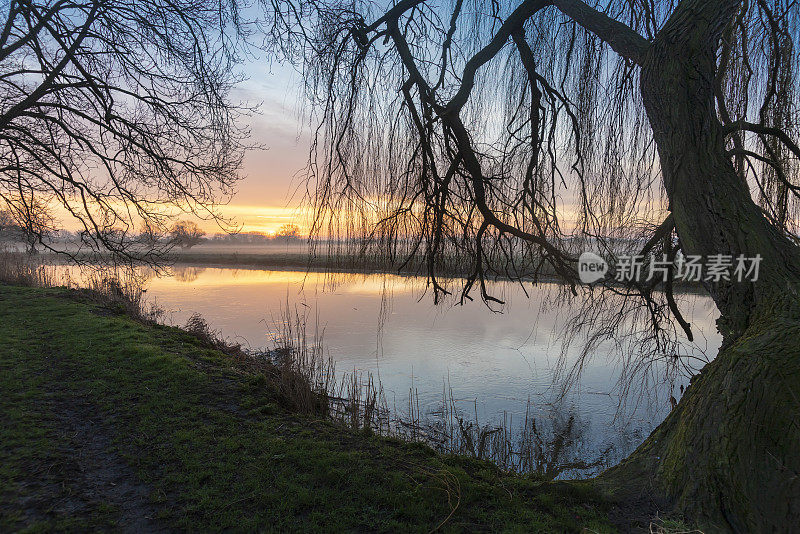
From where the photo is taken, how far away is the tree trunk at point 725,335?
5.82 feet

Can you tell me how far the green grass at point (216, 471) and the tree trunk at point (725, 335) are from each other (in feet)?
1.66

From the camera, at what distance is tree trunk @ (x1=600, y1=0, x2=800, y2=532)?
5.82ft

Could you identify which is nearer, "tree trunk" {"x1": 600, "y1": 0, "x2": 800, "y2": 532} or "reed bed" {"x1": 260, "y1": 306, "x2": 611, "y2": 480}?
"tree trunk" {"x1": 600, "y1": 0, "x2": 800, "y2": 532}

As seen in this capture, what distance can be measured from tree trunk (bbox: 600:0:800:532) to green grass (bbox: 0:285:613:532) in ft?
1.66

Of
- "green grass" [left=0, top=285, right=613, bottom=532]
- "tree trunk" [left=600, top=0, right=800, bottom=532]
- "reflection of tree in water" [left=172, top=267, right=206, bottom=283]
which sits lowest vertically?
"reflection of tree in water" [left=172, top=267, right=206, bottom=283]

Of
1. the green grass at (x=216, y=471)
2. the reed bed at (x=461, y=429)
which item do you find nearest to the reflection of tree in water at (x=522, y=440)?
the reed bed at (x=461, y=429)

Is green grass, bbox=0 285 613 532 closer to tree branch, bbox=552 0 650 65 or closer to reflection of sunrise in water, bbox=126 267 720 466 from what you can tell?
reflection of sunrise in water, bbox=126 267 720 466

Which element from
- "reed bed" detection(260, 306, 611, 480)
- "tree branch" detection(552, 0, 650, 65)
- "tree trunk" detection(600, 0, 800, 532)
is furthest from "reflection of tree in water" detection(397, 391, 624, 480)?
"tree branch" detection(552, 0, 650, 65)

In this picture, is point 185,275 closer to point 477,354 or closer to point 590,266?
point 477,354

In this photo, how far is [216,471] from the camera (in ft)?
8.58

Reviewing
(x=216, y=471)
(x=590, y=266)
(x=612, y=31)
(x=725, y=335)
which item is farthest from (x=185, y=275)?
(x=725, y=335)

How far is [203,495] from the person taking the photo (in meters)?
2.36

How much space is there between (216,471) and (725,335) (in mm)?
2980

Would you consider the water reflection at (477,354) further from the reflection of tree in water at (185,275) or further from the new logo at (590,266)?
the reflection of tree in water at (185,275)
